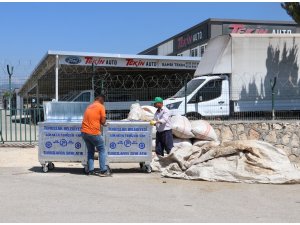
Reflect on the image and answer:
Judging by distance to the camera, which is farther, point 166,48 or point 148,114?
point 166,48

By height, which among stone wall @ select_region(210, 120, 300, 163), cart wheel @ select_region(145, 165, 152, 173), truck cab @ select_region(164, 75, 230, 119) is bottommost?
cart wheel @ select_region(145, 165, 152, 173)

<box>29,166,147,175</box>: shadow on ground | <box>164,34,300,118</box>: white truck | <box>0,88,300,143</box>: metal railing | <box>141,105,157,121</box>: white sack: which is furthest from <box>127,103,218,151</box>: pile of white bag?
<box>164,34,300,118</box>: white truck

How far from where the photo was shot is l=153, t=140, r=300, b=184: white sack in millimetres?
9570

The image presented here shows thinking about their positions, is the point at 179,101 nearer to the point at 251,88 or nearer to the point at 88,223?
→ the point at 251,88

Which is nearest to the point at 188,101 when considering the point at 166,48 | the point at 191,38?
the point at 191,38

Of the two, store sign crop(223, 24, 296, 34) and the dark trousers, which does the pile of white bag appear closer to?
the dark trousers

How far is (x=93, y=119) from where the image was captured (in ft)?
32.7

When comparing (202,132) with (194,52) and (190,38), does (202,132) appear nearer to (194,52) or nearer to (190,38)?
(194,52)

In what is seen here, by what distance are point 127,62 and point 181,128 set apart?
1384 cm

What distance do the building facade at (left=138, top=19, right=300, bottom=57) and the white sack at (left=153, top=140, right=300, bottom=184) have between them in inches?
1252

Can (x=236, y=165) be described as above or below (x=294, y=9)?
below

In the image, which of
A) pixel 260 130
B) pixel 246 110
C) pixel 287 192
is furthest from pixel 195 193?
pixel 246 110

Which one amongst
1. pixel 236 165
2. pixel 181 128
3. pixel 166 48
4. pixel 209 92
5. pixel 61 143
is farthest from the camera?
pixel 166 48

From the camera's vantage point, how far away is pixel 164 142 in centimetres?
1155
